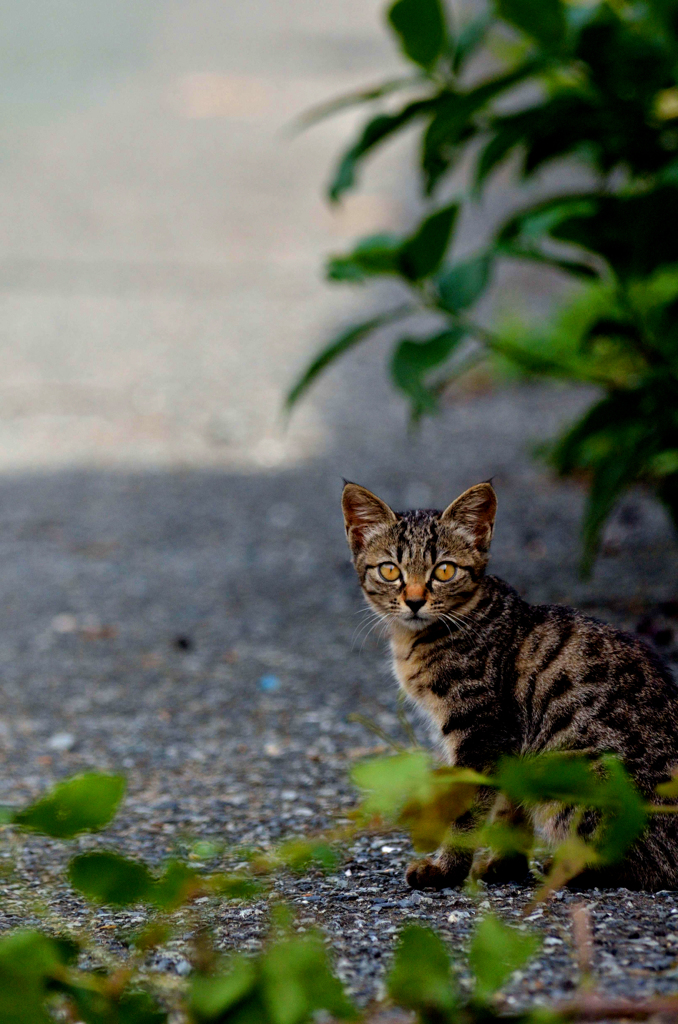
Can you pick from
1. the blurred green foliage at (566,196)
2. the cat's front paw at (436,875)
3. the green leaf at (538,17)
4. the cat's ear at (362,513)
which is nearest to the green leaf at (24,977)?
the cat's front paw at (436,875)

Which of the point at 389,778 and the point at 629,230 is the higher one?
the point at 629,230

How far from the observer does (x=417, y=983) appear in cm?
153

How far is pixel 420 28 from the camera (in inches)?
153

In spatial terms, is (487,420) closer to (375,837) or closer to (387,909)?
(375,837)

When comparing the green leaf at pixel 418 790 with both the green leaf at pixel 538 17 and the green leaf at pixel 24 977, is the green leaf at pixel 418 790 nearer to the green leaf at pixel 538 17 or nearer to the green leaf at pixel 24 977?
the green leaf at pixel 24 977

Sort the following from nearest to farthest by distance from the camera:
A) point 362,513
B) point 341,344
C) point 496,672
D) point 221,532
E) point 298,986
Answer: point 298,986, point 496,672, point 362,513, point 341,344, point 221,532

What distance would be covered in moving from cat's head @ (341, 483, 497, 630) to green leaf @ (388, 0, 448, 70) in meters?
1.79

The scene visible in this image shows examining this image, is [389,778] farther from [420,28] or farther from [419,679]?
[420,28]

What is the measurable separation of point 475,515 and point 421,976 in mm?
1385

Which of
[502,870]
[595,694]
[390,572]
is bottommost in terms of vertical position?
[502,870]

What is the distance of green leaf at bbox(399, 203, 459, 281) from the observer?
402cm

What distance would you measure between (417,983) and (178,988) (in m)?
0.68

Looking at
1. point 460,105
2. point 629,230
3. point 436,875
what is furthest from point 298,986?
point 460,105

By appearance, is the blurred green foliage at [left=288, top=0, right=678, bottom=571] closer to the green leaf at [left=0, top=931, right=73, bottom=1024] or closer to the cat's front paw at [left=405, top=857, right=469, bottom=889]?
the cat's front paw at [left=405, top=857, right=469, bottom=889]
